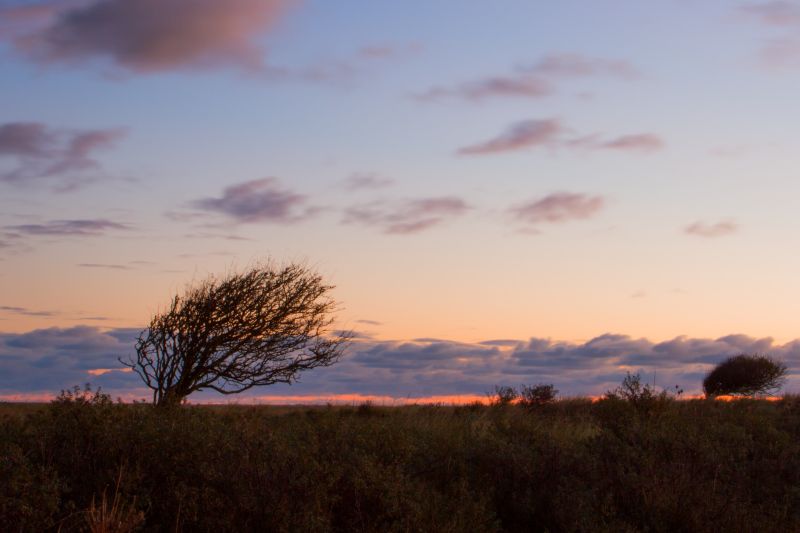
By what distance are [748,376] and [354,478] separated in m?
39.2

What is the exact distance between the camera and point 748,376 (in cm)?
4584

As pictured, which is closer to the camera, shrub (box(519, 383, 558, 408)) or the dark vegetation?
the dark vegetation

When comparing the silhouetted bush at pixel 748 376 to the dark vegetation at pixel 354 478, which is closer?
the dark vegetation at pixel 354 478

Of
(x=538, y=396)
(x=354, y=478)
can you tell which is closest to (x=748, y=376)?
(x=538, y=396)

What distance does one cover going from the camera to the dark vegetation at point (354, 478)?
1119cm

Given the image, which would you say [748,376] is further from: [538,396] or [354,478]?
A: [354,478]

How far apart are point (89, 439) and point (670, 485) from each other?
9268 millimetres

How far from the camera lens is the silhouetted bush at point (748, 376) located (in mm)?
45938

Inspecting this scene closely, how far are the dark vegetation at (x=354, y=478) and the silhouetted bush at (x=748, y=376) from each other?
30144mm

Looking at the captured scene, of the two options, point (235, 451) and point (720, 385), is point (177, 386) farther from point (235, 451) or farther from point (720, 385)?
point (720, 385)

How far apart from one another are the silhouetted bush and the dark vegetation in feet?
98.9

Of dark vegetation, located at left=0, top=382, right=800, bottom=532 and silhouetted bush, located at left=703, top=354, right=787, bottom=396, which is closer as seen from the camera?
dark vegetation, located at left=0, top=382, right=800, bottom=532

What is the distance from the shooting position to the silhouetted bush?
1809 inches

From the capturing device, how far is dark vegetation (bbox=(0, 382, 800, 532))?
11188 millimetres
